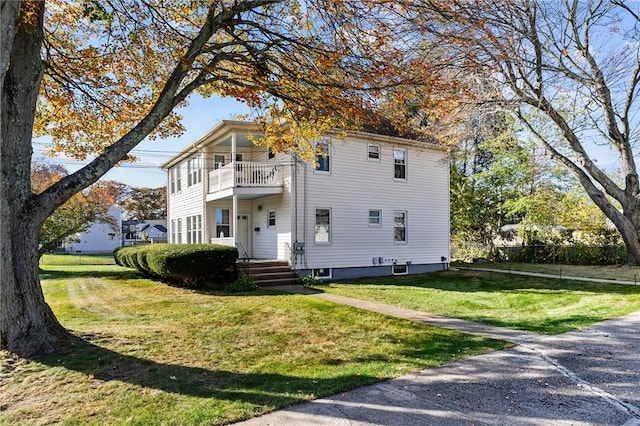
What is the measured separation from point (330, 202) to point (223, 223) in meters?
5.61

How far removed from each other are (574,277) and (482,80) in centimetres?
785

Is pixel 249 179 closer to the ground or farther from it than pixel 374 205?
farther from it

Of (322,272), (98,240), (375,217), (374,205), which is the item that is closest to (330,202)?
(374,205)

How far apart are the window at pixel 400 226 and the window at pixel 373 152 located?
250 centimetres

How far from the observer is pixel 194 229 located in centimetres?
2014

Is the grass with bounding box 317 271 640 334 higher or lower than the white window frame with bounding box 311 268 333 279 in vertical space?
lower

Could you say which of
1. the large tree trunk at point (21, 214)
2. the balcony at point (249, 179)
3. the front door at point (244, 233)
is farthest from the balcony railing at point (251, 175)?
the large tree trunk at point (21, 214)

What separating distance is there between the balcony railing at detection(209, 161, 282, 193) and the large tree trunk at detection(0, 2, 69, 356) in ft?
30.1

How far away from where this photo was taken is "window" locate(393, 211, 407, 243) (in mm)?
17547

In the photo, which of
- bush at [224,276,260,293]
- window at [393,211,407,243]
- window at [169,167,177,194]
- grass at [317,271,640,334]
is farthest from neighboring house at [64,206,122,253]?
grass at [317,271,640,334]

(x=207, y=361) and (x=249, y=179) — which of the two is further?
(x=249, y=179)

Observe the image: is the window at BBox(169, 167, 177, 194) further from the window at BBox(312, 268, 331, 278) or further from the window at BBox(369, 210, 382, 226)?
the window at BBox(369, 210, 382, 226)

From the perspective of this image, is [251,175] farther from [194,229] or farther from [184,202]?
[184,202]

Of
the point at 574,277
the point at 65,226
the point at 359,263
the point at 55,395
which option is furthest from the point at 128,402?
the point at 65,226
